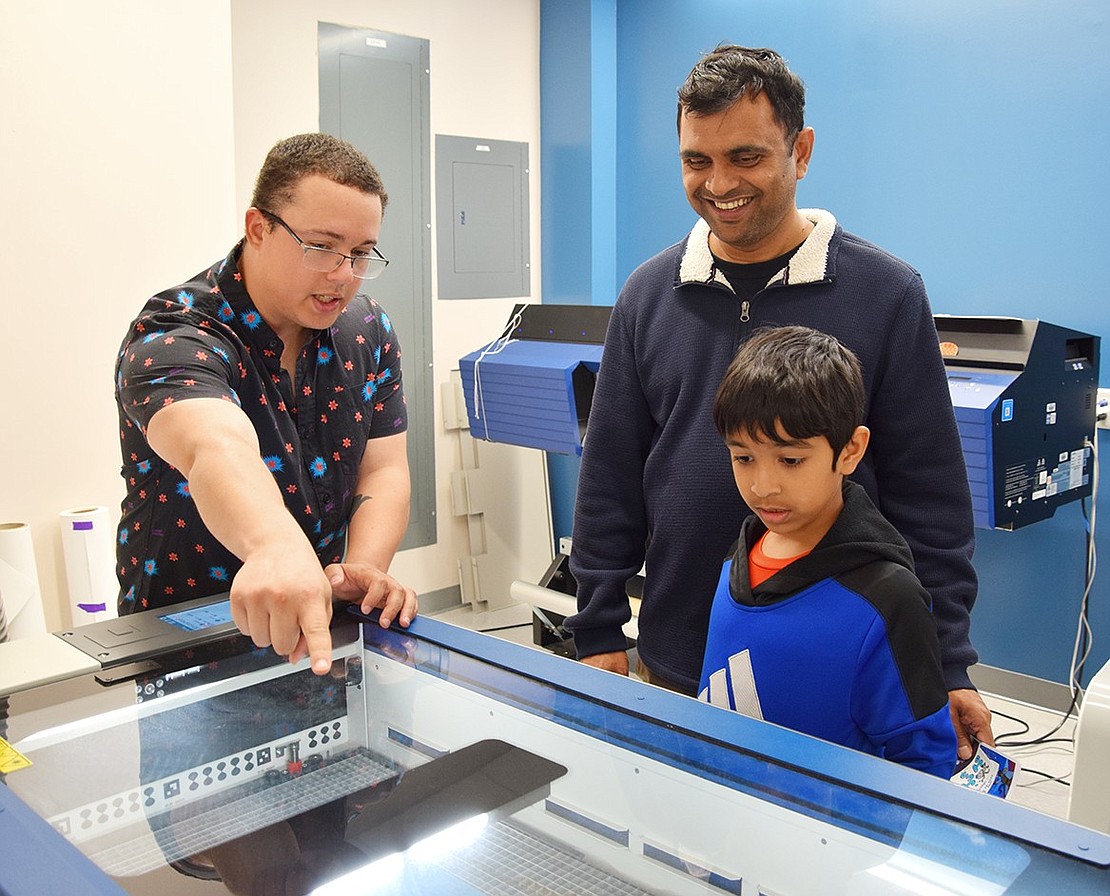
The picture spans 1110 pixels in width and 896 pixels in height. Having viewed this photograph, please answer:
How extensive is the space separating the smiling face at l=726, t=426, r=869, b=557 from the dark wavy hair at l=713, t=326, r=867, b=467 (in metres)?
0.01

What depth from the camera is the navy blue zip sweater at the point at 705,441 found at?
151 cm

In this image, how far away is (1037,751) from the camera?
3150 mm

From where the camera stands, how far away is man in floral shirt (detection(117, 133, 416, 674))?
4.08 feet

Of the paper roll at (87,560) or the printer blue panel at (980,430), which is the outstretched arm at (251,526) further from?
the printer blue panel at (980,430)

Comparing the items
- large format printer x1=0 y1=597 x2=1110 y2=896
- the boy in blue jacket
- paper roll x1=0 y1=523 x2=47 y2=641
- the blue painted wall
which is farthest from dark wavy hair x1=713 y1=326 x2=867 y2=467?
the blue painted wall

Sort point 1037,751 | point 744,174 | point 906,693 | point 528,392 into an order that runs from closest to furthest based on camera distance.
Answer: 1. point 906,693
2. point 744,174
3. point 1037,751
4. point 528,392

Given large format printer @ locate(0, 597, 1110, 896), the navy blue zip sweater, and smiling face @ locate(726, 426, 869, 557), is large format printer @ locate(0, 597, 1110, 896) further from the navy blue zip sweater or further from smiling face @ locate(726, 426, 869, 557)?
the navy blue zip sweater

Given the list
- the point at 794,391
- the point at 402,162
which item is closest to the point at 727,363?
the point at 794,391

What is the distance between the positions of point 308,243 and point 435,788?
74 centimetres

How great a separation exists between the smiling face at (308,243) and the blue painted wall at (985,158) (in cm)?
257

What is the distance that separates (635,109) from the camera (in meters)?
4.51

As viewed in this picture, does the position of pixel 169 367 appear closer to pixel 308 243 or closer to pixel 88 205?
pixel 308 243

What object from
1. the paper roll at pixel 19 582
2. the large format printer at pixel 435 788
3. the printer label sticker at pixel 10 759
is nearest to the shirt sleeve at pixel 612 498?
the large format printer at pixel 435 788

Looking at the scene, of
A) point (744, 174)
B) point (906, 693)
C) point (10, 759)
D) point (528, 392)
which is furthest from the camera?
point (528, 392)
